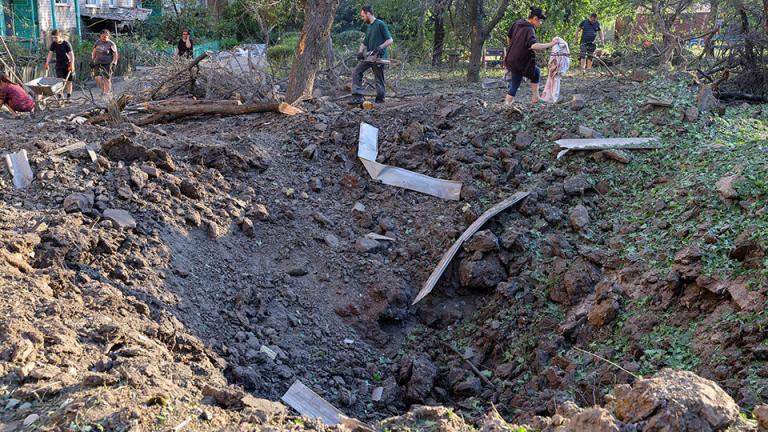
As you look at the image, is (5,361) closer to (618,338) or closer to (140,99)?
(618,338)

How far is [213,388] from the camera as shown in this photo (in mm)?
3658

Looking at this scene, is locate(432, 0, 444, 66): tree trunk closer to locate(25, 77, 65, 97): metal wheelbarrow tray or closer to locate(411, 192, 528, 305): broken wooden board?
locate(25, 77, 65, 97): metal wheelbarrow tray

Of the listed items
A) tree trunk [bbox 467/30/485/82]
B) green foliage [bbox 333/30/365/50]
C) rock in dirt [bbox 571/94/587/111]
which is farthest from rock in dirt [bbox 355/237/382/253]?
green foliage [bbox 333/30/365/50]

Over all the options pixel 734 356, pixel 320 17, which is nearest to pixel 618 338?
pixel 734 356

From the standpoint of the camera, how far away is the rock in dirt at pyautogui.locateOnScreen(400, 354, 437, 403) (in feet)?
16.1

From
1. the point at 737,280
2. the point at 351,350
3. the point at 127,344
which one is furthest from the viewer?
the point at 351,350

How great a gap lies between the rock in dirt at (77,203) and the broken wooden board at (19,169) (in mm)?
527

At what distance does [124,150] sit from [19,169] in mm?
897

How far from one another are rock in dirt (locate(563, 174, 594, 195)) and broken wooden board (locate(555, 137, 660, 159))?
0.50m

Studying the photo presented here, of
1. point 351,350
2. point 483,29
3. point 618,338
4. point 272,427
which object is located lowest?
point 351,350

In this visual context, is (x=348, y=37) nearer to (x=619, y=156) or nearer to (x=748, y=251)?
(x=619, y=156)

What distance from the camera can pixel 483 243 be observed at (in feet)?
19.9

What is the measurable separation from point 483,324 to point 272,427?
2.84 metres

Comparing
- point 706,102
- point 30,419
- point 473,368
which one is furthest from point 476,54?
point 30,419
